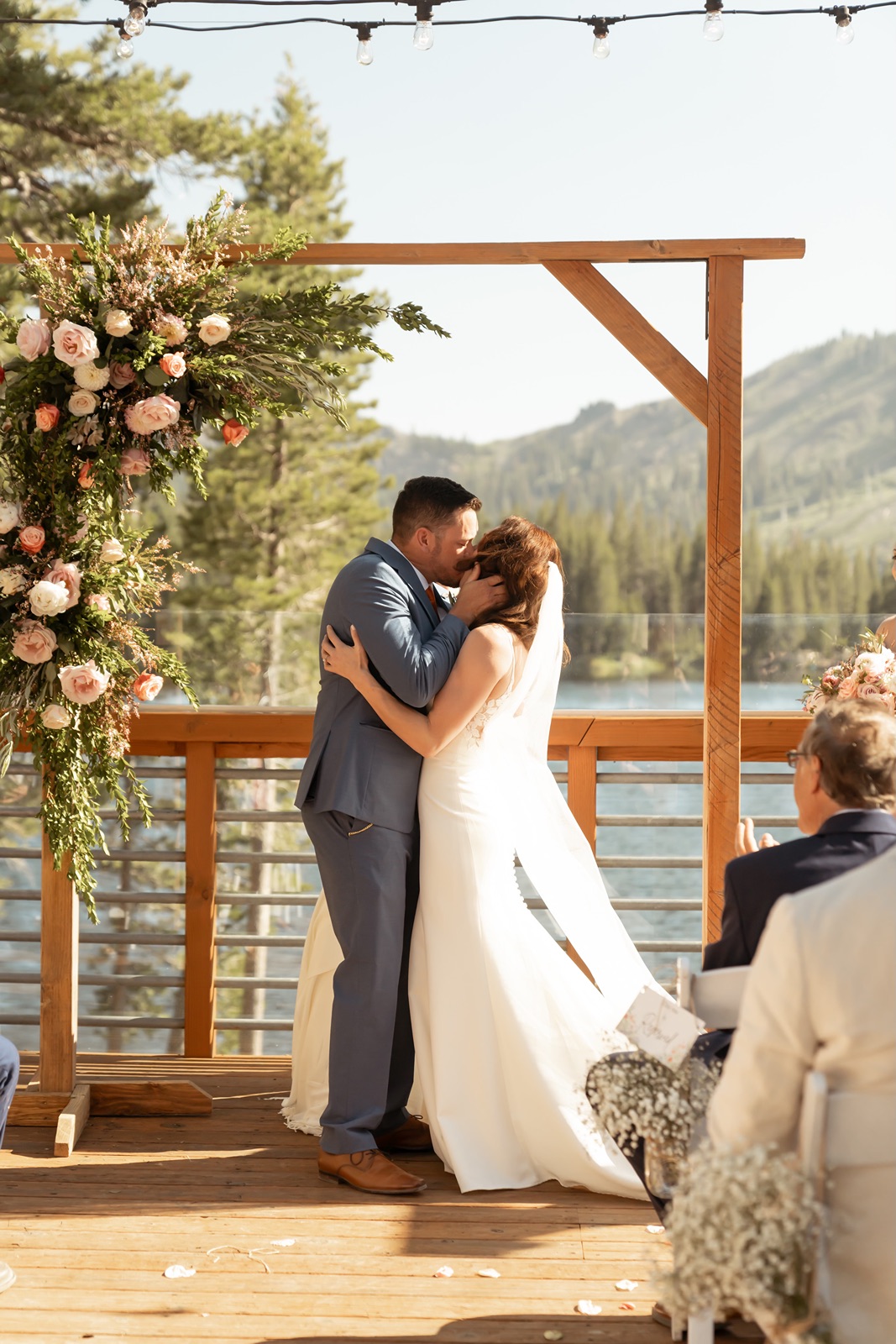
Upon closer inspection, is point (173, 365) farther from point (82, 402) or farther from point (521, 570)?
point (521, 570)

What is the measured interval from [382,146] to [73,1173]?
930 inches

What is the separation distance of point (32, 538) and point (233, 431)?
569 mm

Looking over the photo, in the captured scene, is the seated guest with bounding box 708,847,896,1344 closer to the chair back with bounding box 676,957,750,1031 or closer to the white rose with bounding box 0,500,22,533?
the chair back with bounding box 676,957,750,1031

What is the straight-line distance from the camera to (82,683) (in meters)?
3.14

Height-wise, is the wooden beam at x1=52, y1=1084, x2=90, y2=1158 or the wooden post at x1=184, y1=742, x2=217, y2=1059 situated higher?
the wooden post at x1=184, y1=742, x2=217, y2=1059

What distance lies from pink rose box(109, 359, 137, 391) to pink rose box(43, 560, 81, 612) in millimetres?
479

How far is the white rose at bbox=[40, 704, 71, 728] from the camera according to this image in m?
3.18

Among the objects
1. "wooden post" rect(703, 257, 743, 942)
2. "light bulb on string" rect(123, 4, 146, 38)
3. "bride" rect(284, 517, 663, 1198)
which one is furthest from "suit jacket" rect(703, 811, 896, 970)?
"light bulb on string" rect(123, 4, 146, 38)

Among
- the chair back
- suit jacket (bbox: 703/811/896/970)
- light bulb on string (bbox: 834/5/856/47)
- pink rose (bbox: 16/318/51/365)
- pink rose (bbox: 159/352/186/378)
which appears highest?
light bulb on string (bbox: 834/5/856/47)

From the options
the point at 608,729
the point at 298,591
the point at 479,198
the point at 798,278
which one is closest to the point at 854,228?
the point at 798,278

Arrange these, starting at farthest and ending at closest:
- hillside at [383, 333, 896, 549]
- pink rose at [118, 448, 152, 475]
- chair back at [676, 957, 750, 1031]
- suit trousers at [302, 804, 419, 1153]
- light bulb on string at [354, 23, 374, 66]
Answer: hillside at [383, 333, 896, 549], light bulb on string at [354, 23, 374, 66], pink rose at [118, 448, 152, 475], suit trousers at [302, 804, 419, 1153], chair back at [676, 957, 750, 1031]

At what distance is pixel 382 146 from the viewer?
943 inches

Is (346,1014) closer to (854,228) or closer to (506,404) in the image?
(506,404)

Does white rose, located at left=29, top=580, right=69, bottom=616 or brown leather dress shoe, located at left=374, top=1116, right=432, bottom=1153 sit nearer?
white rose, located at left=29, top=580, right=69, bottom=616
